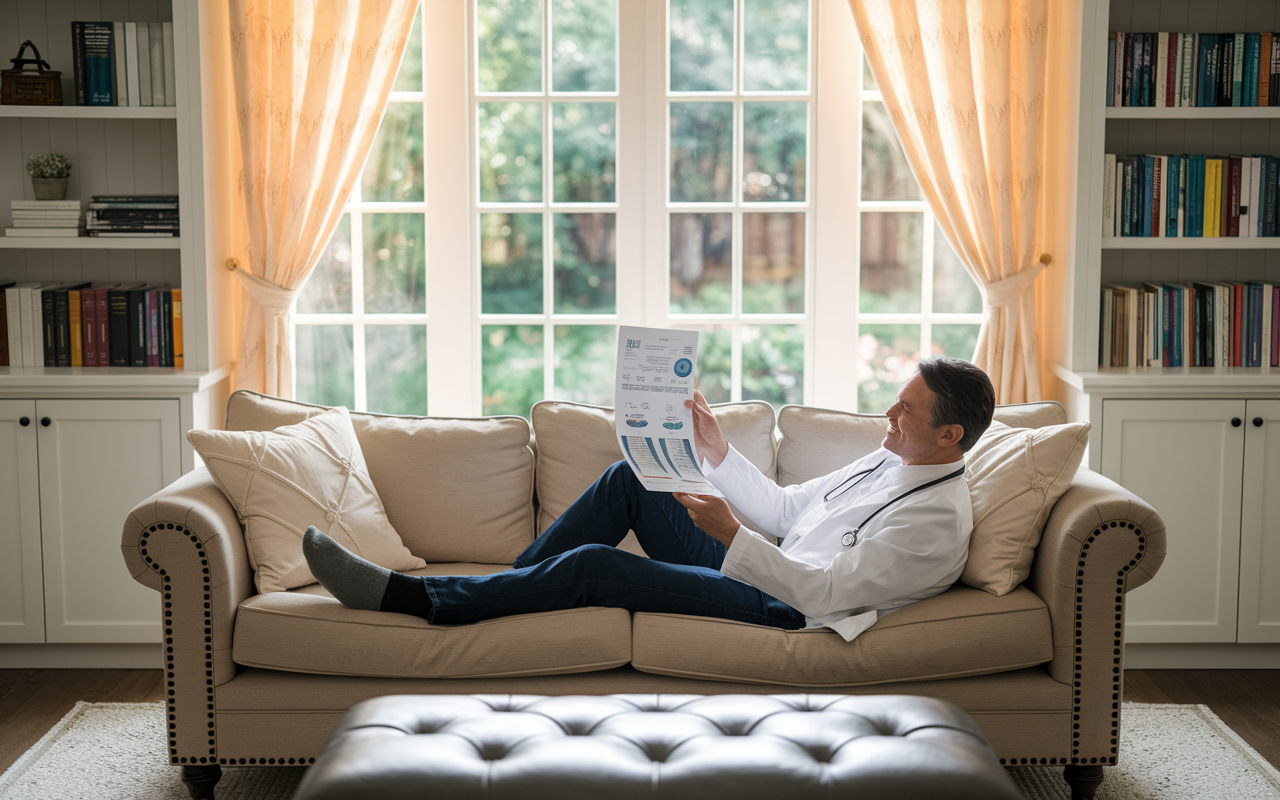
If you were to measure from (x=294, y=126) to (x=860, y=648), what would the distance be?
231 cm

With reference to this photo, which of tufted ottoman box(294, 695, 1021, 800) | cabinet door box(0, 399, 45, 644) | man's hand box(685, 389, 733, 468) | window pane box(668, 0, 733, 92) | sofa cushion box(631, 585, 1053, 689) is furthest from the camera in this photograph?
window pane box(668, 0, 733, 92)

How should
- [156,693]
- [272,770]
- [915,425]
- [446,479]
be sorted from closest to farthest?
[915,425] → [272,770] → [446,479] → [156,693]

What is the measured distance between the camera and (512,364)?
11.7ft

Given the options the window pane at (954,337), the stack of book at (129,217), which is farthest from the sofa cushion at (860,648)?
the stack of book at (129,217)

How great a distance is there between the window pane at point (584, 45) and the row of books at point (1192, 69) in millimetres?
1538

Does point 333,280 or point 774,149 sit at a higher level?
point 774,149

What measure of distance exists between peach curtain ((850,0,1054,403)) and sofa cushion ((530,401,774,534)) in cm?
90

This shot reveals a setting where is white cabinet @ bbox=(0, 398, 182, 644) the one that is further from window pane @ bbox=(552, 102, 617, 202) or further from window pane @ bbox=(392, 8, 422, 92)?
window pane @ bbox=(552, 102, 617, 202)

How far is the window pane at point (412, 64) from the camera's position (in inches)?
134

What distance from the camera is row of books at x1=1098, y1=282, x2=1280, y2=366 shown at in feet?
10.7

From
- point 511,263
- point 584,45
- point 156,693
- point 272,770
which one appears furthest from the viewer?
point 511,263

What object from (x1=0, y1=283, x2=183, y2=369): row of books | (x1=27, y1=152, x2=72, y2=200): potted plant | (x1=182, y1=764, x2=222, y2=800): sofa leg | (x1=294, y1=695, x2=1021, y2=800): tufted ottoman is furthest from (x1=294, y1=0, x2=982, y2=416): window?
(x1=294, y1=695, x2=1021, y2=800): tufted ottoman

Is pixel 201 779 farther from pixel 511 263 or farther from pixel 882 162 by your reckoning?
pixel 882 162

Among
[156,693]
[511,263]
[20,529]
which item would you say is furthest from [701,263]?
[20,529]
